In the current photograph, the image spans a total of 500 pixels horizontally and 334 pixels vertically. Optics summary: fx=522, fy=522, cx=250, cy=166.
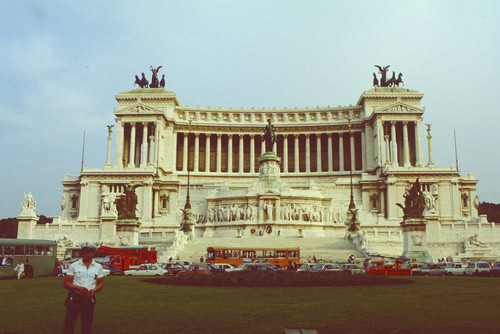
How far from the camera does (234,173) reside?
314ft

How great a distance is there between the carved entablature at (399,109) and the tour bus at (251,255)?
49.6 metres

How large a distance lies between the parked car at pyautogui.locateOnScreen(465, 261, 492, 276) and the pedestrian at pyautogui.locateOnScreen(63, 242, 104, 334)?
3089cm

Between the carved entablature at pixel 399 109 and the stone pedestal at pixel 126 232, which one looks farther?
the carved entablature at pixel 399 109

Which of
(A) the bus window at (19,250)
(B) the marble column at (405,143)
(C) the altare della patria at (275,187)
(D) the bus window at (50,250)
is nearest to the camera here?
(A) the bus window at (19,250)

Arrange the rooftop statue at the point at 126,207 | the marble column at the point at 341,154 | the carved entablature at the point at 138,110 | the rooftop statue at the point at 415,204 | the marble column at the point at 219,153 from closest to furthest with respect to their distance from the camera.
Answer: the rooftop statue at the point at 415,204
the rooftop statue at the point at 126,207
the carved entablature at the point at 138,110
the marble column at the point at 341,154
the marble column at the point at 219,153

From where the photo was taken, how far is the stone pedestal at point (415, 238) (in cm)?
4331

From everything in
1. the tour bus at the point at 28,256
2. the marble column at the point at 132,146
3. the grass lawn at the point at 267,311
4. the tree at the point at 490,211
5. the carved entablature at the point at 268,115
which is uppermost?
the carved entablature at the point at 268,115

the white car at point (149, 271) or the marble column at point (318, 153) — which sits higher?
the marble column at point (318, 153)

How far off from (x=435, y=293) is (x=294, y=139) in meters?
79.6

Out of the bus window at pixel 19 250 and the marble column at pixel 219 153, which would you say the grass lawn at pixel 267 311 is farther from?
the marble column at pixel 219 153

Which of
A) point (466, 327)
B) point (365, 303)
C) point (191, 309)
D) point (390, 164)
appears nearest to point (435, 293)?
point (365, 303)

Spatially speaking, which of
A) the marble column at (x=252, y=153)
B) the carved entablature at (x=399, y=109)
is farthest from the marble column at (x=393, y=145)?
the marble column at (x=252, y=153)

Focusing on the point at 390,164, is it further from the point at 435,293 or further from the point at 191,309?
the point at 191,309

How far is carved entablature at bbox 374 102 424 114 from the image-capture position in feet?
285
